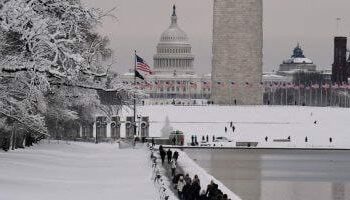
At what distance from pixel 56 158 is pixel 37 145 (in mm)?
11538

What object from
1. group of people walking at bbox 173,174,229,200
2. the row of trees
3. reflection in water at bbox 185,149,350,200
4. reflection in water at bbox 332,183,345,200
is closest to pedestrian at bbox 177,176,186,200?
group of people walking at bbox 173,174,229,200

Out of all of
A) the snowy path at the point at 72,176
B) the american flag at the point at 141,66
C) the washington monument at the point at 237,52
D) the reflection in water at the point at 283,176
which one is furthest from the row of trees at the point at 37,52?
the washington monument at the point at 237,52

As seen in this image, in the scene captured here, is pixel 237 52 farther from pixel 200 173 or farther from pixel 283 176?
pixel 200 173

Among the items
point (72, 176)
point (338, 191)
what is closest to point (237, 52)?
point (338, 191)

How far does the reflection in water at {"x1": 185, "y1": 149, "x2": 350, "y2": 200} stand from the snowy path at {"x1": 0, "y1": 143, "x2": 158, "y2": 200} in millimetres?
3608

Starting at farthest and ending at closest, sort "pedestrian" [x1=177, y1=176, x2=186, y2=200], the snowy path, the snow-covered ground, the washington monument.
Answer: the washington monument
the snow-covered ground
"pedestrian" [x1=177, y1=176, x2=186, y2=200]
the snowy path

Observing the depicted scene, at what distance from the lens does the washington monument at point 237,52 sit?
127 meters

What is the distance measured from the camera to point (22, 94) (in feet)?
106

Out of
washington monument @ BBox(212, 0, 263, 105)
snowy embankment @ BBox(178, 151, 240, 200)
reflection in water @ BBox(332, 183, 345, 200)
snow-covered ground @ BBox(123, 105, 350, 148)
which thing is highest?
washington monument @ BBox(212, 0, 263, 105)

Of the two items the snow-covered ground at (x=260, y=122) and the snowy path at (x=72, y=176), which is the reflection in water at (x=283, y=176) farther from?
the snow-covered ground at (x=260, y=122)

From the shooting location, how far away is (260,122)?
4250 inches

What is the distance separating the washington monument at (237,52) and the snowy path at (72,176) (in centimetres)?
7570

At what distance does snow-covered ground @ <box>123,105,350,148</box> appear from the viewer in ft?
320

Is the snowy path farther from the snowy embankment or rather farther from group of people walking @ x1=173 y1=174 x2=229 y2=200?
the snowy embankment
